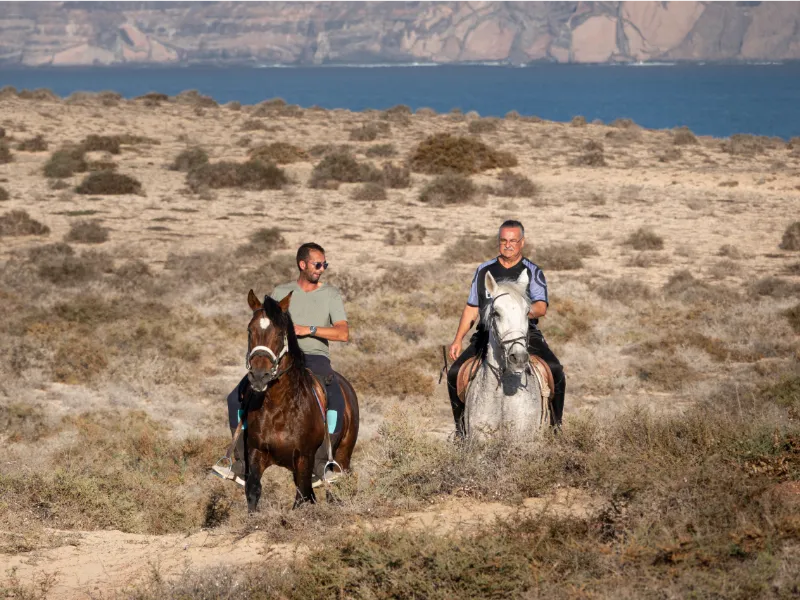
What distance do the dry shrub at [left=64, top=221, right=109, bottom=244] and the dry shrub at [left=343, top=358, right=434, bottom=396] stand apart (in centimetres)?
1217

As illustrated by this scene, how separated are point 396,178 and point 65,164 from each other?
1225 cm

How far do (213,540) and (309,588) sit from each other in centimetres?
164

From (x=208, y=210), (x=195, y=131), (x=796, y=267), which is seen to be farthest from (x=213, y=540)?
(x=195, y=131)

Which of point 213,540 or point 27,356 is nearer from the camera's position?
point 213,540

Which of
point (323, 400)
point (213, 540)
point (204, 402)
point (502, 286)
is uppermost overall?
point (502, 286)

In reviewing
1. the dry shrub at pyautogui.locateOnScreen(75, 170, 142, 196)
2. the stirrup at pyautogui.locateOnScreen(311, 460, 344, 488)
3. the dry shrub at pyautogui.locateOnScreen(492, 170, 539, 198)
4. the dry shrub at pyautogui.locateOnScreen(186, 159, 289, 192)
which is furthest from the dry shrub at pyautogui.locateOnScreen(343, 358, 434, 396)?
the dry shrub at pyautogui.locateOnScreen(186, 159, 289, 192)

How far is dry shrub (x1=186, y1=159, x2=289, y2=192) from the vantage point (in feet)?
111

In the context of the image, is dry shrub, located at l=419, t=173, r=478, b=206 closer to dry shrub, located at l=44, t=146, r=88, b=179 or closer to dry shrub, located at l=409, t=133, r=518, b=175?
dry shrub, located at l=409, t=133, r=518, b=175

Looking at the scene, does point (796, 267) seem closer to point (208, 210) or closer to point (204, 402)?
point (204, 402)

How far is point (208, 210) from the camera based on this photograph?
2967 cm

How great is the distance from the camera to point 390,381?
563 inches

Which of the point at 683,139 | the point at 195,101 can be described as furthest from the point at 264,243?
the point at 195,101

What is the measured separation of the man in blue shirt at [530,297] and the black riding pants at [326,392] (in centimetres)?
105

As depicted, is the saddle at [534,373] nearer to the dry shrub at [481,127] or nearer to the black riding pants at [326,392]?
the black riding pants at [326,392]
